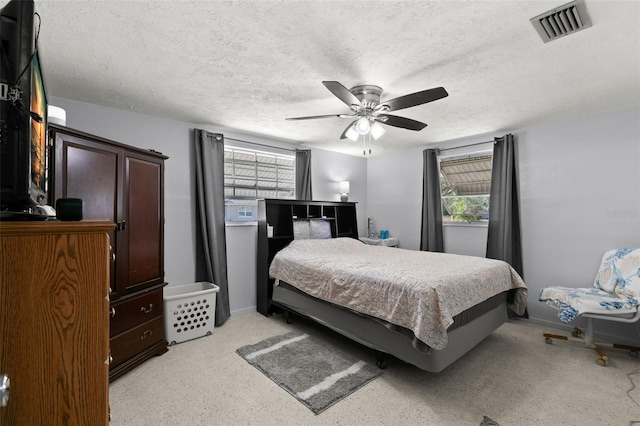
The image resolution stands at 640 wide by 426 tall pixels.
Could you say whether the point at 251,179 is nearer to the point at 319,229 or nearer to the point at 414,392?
the point at 319,229

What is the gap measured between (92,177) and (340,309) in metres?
2.42

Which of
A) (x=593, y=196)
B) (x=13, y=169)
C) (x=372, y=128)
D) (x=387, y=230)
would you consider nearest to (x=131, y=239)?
(x=13, y=169)

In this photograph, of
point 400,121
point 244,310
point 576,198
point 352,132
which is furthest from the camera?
point 244,310

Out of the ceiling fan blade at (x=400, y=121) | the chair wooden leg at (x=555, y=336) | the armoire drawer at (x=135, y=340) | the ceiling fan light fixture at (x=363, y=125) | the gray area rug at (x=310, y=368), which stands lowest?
the gray area rug at (x=310, y=368)

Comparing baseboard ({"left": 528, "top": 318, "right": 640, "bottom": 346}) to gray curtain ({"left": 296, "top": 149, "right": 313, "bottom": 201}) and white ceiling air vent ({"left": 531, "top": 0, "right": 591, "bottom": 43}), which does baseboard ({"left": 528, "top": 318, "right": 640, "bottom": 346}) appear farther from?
gray curtain ({"left": 296, "top": 149, "right": 313, "bottom": 201})

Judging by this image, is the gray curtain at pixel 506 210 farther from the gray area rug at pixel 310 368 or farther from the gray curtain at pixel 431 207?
the gray area rug at pixel 310 368

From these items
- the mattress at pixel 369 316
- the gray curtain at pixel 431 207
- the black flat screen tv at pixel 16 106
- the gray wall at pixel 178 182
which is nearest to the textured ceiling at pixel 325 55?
the gray wall at pixel 178 182

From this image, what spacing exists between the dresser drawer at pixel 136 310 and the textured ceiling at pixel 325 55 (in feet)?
6.22

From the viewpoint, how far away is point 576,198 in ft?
11.3

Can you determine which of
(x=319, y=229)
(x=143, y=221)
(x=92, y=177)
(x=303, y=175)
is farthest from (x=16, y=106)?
(x=303, y=175)

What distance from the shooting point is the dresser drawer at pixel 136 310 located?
2367 mm

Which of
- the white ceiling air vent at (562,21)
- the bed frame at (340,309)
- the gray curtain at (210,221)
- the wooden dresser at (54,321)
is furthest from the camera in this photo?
the gray curtain at (210,221)

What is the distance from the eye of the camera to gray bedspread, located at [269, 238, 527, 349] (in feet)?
6.94

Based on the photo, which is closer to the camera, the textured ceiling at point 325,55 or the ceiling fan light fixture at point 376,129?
the textured ceiling at point 325,55
